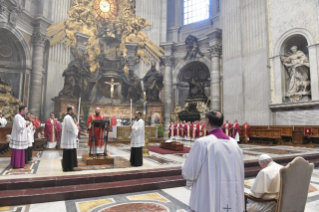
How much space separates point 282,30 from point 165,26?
11320 millimetres

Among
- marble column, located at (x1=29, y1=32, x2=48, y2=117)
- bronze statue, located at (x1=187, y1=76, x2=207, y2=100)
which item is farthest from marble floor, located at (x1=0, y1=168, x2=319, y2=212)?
bronze statue, located at (x1=187, y1=76, x2=207, y2=100)

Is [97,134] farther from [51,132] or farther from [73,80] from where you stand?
[73,80]

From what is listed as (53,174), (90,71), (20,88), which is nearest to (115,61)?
(90,71)

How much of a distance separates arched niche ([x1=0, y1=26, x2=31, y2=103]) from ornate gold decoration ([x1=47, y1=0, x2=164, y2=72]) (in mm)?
3455

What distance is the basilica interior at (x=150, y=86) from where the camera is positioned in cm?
432

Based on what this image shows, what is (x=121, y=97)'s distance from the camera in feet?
65.8

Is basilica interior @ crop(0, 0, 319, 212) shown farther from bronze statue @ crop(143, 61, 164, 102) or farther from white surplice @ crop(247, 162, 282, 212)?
white surplice @ crop(247, 162, 282, 212)

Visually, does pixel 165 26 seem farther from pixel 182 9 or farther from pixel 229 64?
pixel 229 64

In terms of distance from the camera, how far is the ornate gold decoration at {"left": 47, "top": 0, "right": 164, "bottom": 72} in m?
18.2

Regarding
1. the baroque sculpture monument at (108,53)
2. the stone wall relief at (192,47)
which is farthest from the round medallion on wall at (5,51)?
the stone wall relief at (192,47)

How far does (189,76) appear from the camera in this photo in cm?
2073

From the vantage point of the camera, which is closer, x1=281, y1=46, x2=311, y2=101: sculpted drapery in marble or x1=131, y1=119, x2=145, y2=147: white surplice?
x1=131, y1=119, x2=145, y2=147: white surplice

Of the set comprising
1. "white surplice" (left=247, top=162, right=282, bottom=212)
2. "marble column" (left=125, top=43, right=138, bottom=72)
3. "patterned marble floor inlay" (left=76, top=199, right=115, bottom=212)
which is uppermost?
"marble column" (left=125, top=43, right=138, bottom=72)

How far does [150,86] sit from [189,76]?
420 cm
